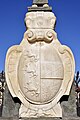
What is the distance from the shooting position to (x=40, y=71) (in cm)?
688

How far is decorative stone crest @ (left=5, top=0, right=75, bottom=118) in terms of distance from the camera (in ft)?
22.4

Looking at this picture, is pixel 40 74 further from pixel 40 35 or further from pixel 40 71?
pixel 40 35

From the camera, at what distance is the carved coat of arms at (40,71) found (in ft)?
22.4

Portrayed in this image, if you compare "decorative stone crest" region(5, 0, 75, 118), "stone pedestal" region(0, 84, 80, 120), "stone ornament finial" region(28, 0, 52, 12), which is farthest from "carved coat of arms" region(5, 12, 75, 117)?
"stone ornament finial" region(28, 0, 52, 12)

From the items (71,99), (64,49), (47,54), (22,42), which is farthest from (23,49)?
(71,99)

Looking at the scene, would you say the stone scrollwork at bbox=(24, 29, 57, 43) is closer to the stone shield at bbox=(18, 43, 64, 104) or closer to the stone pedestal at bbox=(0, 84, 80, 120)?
the stone shield at bbox=(18, 43, 64, 104)

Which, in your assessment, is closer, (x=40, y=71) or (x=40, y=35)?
(x=40, y=71)

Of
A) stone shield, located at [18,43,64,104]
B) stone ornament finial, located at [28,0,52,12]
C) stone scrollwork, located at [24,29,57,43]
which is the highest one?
stone ornament finial, located at [28,0,52,12]

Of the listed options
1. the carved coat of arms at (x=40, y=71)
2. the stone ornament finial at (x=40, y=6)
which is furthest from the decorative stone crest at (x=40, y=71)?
the stone ornament finial at (x=40, y=6)

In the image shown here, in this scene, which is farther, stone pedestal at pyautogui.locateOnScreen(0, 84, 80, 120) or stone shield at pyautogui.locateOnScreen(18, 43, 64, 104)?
stone pedestal at pyautogui.locateOnScreen(0, 84, 80, 120)

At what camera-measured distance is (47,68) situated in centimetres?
690

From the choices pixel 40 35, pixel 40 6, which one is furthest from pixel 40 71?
pixel 40 6

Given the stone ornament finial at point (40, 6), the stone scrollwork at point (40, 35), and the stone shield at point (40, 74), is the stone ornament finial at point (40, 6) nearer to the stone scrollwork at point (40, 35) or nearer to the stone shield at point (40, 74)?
the stone scrollwork at point (40, 35)

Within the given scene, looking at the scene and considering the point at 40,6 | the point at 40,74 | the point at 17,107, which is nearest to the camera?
the point at 40,74
